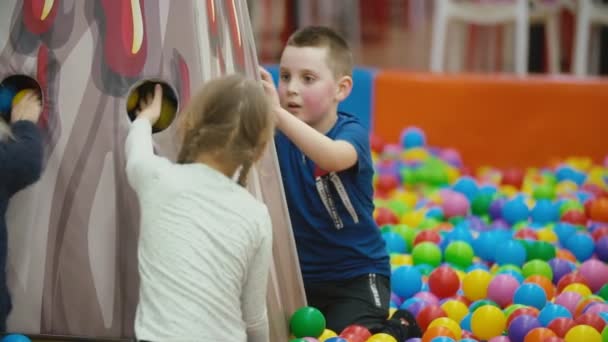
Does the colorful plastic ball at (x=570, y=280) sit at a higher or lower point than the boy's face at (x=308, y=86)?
lower

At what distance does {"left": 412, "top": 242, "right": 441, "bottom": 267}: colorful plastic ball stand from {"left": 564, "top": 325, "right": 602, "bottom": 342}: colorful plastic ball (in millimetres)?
646

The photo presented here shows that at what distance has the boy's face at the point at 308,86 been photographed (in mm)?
2098

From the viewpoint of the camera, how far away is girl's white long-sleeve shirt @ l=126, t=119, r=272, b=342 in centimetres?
158

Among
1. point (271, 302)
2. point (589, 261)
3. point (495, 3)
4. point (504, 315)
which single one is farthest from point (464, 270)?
point (495, 3)

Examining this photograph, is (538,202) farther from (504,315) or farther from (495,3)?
(495,3)

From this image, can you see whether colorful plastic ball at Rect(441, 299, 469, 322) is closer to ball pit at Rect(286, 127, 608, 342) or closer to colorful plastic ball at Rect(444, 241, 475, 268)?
ball pit at Rect(286, 127, 608, 342)

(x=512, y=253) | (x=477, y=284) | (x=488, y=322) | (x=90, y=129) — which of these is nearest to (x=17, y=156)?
(x=90, y=129)

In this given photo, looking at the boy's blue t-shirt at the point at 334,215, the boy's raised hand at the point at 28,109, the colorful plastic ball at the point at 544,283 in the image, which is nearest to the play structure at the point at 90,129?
the boy's raised hand at the point at 28,109

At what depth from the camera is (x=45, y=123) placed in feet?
5.93

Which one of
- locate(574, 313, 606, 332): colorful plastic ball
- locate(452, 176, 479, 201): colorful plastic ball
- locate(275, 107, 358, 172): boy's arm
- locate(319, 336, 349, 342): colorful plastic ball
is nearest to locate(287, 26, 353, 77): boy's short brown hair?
locate(275, 107, 358, 172): boy's arm

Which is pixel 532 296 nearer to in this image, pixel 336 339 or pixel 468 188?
pixel 336 339

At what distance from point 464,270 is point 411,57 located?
3.45 metres

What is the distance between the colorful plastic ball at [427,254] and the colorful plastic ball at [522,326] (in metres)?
0.56

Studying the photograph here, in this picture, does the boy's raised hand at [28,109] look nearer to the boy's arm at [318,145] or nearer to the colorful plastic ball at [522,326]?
the boy's arm at [318,145]
